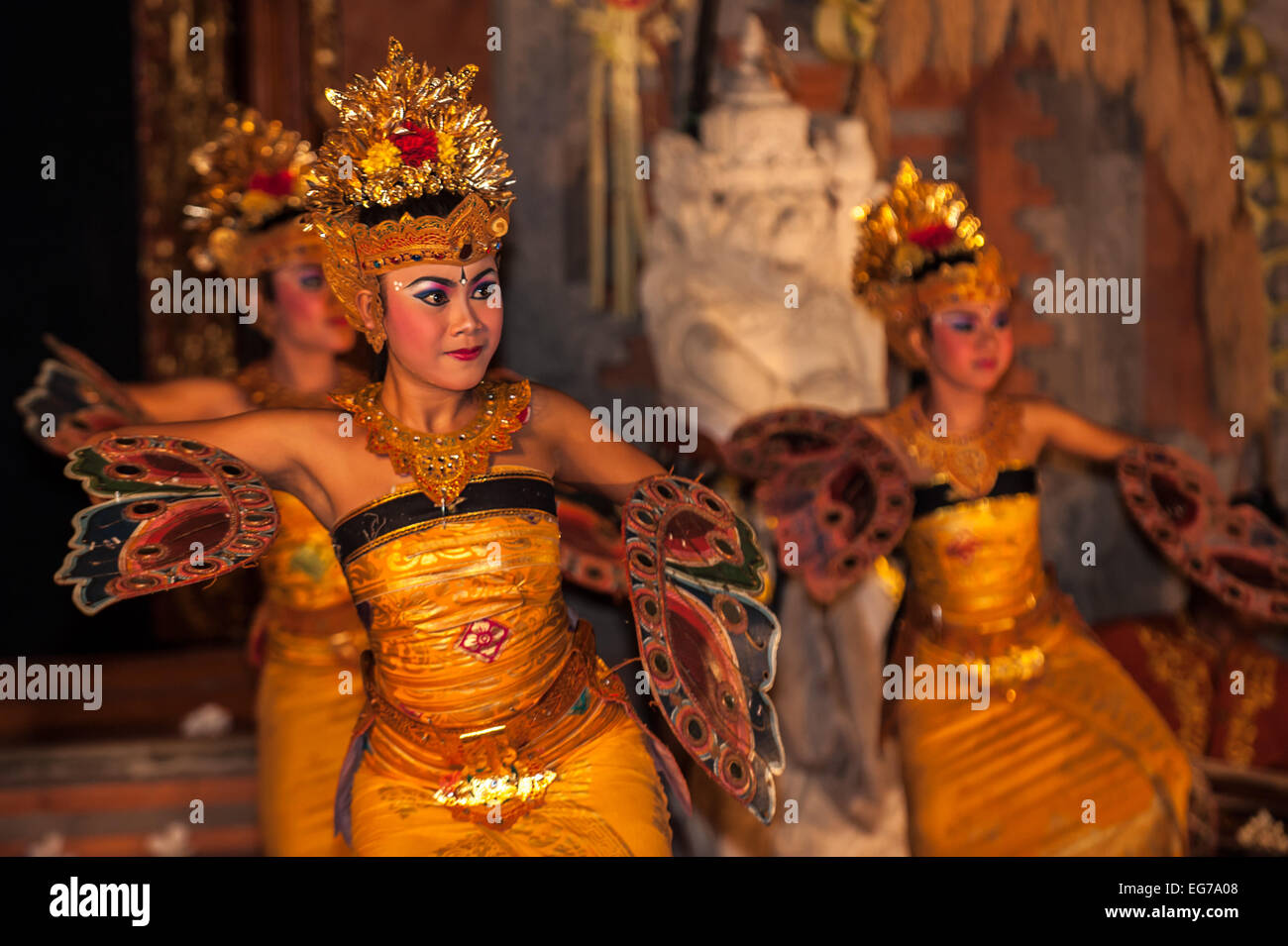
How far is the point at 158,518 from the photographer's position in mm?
2711

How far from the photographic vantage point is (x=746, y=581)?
2879mm

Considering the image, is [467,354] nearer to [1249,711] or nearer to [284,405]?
[284,405]

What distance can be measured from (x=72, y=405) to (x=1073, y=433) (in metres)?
2.70

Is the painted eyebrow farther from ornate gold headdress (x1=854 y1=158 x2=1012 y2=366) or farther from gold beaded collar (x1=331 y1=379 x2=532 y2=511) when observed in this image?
ornate gold headdress (x1=854 y1=158 x2=1012 y2=366)

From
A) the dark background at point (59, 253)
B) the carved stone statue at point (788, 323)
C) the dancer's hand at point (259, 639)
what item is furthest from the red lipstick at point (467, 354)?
the dark background at point (59, 253)

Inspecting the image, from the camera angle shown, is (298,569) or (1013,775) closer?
(1013,775)

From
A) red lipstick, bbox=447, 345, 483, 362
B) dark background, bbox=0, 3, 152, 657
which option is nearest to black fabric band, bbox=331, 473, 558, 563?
red lipstick, bbox=447, 345, 483, 362

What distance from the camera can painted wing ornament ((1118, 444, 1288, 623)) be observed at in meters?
3.95

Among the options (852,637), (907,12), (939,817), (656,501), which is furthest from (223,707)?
(907,12)

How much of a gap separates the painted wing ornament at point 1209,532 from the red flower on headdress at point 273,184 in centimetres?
252

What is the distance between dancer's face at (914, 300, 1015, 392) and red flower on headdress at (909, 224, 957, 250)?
0.60 ft
